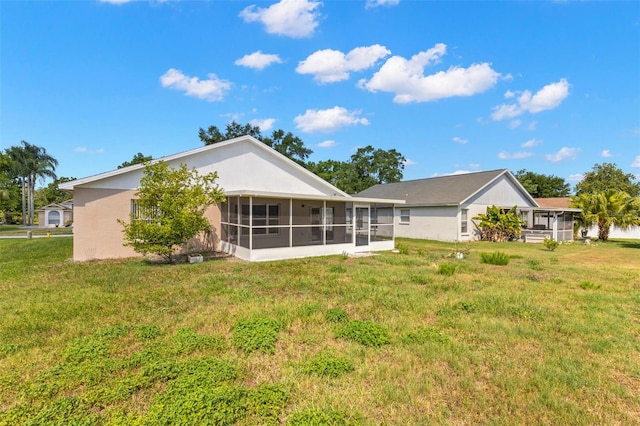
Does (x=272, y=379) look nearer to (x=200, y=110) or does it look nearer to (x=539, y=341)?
(x=539, y=341)

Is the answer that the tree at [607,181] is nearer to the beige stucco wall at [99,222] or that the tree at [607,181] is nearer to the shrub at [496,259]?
the shrub at [496,259]

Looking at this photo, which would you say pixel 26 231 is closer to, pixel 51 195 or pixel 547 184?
pixel 51 195

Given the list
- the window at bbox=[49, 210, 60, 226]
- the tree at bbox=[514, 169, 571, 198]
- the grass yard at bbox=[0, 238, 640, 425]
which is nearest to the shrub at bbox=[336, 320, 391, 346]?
the grass yard at bbox=[0, 238, 640, 425]

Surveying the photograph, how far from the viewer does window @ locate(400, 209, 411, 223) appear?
22.1 meters

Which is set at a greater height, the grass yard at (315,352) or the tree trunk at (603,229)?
the tree trunk at (603,229)

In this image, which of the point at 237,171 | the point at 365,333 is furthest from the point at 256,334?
the point at 237,171

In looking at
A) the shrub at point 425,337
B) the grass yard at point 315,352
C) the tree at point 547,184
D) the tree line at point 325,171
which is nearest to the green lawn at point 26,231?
the tree line at point 325,171

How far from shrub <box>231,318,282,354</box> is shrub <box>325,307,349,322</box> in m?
0.88

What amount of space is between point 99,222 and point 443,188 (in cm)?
2033

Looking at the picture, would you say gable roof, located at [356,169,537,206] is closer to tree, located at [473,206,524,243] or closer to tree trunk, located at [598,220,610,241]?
tree, located at [473,206,524,243]

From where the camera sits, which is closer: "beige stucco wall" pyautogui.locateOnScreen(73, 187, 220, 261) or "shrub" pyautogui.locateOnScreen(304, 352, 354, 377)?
"shrub" pyautogui.locateOnScreen(304, 352, 354, 377)

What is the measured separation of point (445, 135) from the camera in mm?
25094

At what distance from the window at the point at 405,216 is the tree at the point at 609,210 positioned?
1172 cm

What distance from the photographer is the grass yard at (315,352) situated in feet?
9.18
